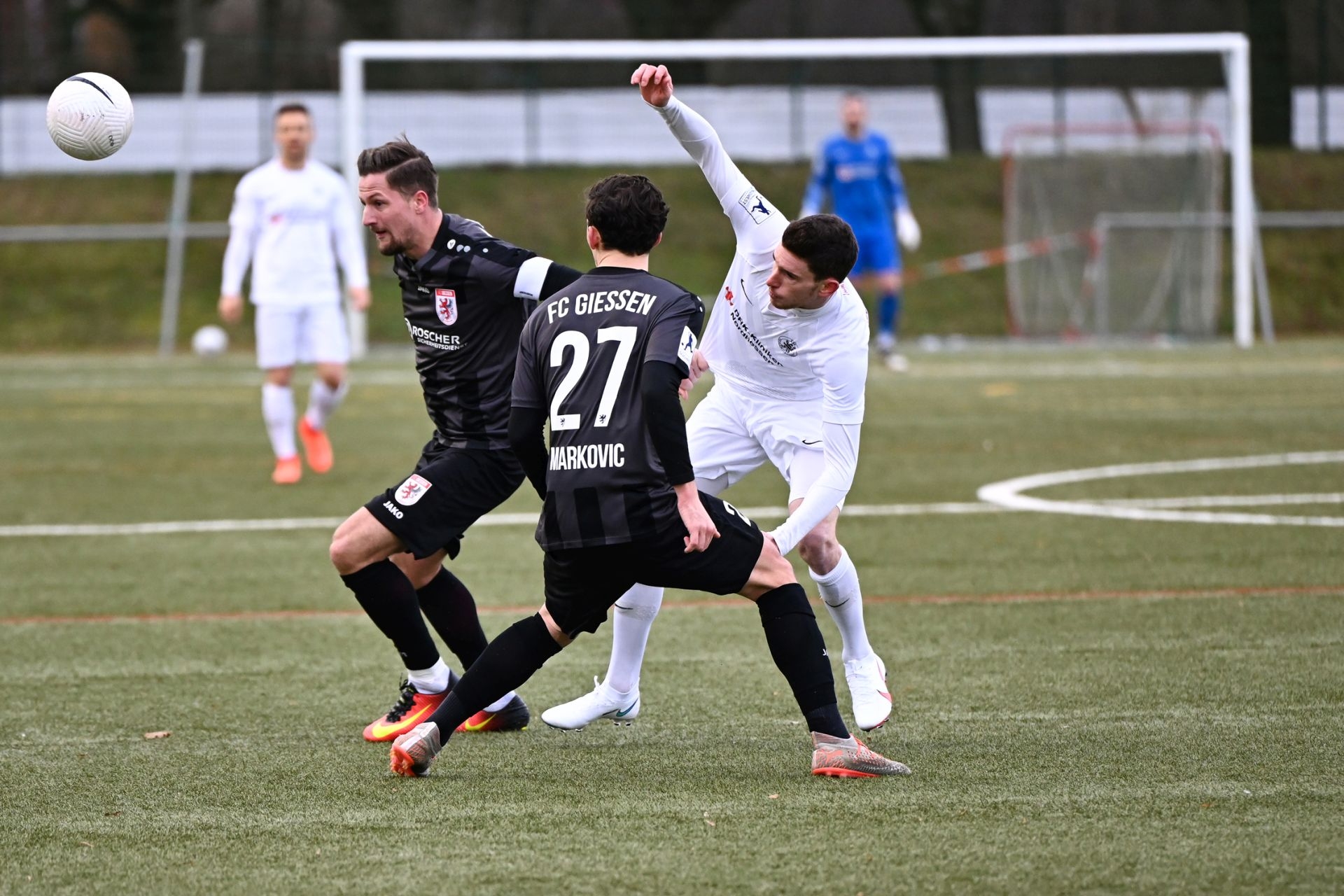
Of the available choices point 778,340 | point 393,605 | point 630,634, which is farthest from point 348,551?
point 778,340

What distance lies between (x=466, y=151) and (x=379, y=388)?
1209 cm

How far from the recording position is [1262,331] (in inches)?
968

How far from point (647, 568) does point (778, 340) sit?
3.86 feet

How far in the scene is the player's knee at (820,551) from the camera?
512cm

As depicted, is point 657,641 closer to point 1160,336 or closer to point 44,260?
point 1160,336

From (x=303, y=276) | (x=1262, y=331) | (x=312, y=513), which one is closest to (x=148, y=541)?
(x=312, y=513)

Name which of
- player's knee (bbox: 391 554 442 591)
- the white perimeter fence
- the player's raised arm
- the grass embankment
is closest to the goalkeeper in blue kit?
the grass embankment

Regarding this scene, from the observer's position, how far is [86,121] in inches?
229

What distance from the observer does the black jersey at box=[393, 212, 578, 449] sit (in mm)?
5047

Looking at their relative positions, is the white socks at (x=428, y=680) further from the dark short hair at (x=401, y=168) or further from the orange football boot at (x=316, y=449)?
the orange football boot at (x=316, y=449)

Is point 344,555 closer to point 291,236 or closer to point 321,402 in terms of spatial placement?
point 321,402

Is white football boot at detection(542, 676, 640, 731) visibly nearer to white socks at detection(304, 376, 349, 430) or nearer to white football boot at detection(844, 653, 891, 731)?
white football boot at detection(844, 653, 891, 731)

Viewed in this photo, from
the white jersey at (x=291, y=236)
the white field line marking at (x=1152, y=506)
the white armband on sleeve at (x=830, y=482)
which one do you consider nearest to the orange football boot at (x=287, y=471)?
the white jersey at (x=291, y=236)

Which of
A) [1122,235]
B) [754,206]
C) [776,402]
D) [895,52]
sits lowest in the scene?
[776,402]
